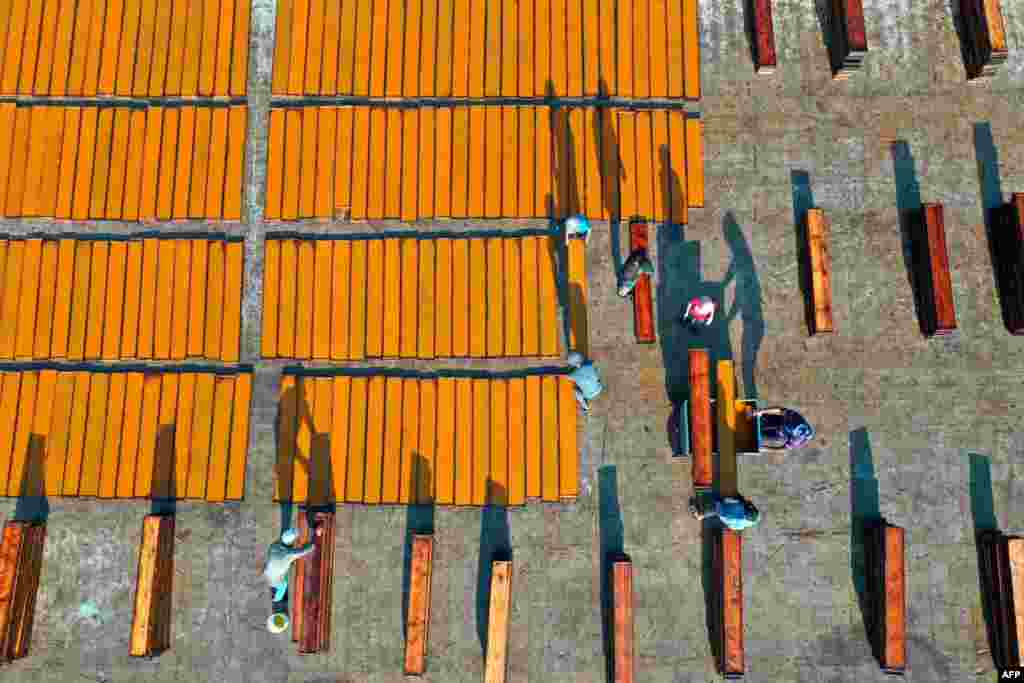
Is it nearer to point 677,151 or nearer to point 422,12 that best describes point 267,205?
point 422,12

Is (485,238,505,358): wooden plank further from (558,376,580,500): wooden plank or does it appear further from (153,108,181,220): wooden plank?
(153,108,181,220): wooden plank

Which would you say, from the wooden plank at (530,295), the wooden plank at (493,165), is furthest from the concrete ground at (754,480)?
the wooden plank at (493,165)

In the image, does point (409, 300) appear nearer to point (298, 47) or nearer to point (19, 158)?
point (298, 47)

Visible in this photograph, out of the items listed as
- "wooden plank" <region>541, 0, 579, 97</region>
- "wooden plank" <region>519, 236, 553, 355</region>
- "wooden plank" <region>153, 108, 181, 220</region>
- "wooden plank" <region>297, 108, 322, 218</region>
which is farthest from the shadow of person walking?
"wooden plank" <region>153, 108, 181, 220</region>

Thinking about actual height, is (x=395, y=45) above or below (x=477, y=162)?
above

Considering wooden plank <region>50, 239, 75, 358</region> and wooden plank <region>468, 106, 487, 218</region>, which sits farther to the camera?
wooden plank <region>468, 106, 487, 218</region>

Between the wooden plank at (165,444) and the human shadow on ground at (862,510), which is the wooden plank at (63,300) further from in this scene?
the human shadow on ground at (862,510)

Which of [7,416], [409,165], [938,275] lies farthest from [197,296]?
[938,275]
